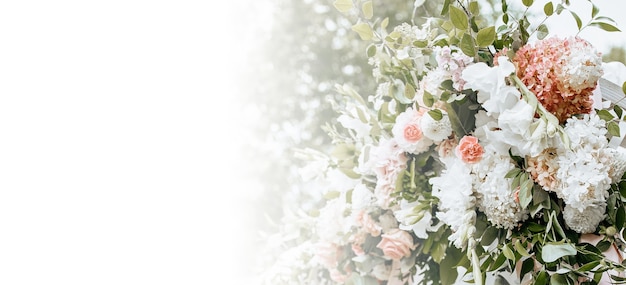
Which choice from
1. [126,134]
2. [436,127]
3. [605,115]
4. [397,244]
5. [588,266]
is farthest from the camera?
[126,134]

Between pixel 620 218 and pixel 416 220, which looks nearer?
pixel 620 218

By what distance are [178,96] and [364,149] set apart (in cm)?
345

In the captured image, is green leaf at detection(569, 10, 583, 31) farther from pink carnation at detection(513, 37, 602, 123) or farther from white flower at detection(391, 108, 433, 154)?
white flower at detection(391, 108, 433, 154)

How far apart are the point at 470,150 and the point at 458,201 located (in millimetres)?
69

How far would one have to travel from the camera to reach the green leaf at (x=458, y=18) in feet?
2.74

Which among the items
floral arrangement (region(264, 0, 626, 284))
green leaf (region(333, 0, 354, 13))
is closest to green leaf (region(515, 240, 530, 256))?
floral arrangement (region(264, 0, 626, 284))

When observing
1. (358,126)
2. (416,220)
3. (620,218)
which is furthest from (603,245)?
(358,126)

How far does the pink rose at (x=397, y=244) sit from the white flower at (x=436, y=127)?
7.1 inches

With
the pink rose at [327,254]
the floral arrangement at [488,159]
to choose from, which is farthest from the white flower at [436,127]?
the pink rose at [327,254]

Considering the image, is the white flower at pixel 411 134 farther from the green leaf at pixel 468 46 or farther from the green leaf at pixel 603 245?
the green leaf at pixel 603 245

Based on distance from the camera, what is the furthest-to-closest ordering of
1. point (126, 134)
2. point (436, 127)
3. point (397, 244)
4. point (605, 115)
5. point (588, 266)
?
point (126, 134)
point (397, 244)
point (436, 127)
point (605, 115)
point (588, 266)

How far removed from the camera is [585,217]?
2.54 feet

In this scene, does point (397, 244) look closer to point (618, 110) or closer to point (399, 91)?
point (399, 91)

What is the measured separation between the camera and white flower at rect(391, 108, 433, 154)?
0.95m
